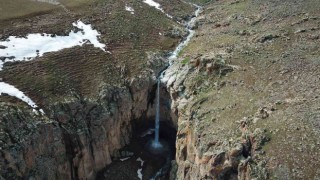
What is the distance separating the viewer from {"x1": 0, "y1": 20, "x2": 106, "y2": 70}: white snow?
180ft

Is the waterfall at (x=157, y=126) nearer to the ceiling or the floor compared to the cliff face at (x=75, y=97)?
nearer to the floor

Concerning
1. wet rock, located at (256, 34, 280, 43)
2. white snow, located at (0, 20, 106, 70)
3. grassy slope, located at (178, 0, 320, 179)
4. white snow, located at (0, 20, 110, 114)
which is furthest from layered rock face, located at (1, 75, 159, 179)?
wet rock, located at (256, 34, 280, 43)

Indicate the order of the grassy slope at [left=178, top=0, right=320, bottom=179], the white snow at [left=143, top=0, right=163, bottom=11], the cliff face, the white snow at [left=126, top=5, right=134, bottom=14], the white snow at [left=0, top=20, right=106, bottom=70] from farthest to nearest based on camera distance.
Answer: the white snow at [left=143, top=0, right=163, bottom=11], the white snow at [left=126, top=5, right=134, bottom=14], the white snow at [left=0, top=20, right=106, bottom=70], the cliff face, the grassy slope at [left=178, top=0, right=320, bottom=179]

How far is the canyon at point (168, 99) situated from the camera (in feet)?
130

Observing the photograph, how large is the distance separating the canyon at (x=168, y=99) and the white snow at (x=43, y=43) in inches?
47.6

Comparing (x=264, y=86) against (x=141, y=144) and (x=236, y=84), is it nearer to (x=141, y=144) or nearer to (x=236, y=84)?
(x=236, y=84)

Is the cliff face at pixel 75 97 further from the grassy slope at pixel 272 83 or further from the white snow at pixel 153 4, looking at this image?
the white snow at pixel 153 4

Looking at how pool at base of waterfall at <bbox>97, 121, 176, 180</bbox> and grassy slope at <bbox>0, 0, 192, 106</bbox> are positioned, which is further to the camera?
pool at base of waterfall at <bbox>97, 121, 176, 180</bbox>

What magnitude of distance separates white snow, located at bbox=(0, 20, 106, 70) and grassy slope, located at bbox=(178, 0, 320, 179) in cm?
1528

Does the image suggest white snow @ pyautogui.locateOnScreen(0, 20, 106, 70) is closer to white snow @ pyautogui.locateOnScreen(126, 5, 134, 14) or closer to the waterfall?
the waterfall

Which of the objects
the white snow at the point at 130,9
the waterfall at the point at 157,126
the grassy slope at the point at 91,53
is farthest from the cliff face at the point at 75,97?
the white snow at the point at 130,9

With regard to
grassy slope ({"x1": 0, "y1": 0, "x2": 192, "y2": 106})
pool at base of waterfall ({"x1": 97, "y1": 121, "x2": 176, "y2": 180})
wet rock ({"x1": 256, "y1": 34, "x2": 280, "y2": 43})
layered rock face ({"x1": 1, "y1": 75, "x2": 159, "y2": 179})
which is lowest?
pool at base of waterfall ({"x1": 97, "y1": 121, "x2": 176, "y2": 180})

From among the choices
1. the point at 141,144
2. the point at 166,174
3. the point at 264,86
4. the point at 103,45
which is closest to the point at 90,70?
the point at 103,45

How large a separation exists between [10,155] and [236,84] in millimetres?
26600
